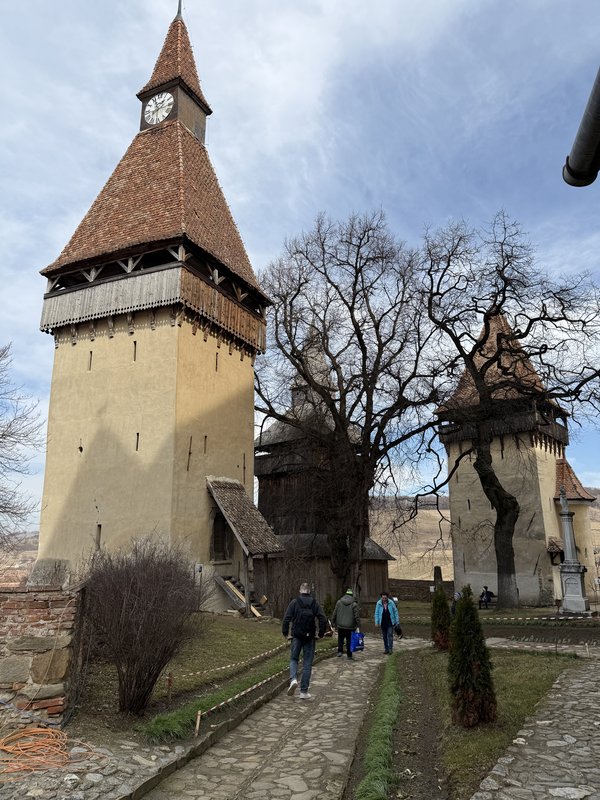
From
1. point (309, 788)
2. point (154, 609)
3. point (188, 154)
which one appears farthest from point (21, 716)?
point (188, 154)

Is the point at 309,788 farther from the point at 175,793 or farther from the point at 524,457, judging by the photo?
the point at 524,457

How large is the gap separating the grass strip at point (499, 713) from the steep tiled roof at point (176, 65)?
89.0 feet

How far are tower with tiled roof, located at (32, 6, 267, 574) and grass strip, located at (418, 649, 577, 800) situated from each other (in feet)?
38.0

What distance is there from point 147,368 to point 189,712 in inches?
606

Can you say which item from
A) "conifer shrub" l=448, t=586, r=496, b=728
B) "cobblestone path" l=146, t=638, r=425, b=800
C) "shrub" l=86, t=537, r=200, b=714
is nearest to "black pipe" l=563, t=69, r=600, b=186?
"cobblestone path" l=146, t=638, r=425, b=800

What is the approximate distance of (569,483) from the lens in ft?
110

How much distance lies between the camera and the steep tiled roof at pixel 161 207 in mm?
22516

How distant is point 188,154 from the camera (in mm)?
26281

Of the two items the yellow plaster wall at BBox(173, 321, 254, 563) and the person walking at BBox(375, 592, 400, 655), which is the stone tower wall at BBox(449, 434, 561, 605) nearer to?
the yellow plaster wall at BBox(173, 321, 254, 563)

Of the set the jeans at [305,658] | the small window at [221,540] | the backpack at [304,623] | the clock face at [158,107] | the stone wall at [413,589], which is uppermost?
the clock face at [158,107]

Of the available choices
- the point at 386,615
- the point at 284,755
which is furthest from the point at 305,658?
the point at 386,615

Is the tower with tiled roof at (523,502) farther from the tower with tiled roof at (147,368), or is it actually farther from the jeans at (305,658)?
the jeans at (305,658)

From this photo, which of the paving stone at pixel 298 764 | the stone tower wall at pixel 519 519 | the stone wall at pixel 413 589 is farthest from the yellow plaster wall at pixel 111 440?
the stone wall at pixel 413 589

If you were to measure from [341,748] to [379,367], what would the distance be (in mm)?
19053
